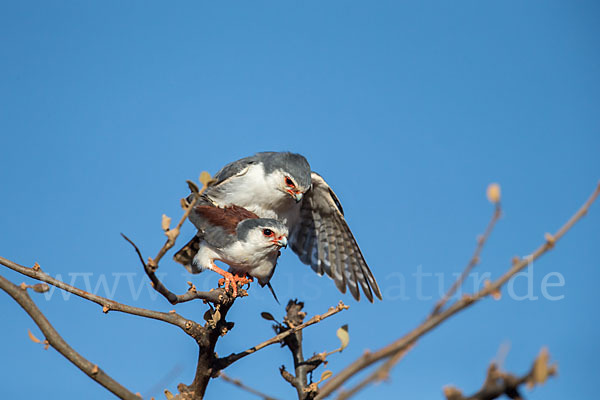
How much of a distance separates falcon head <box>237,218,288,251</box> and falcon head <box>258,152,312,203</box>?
1.24 metres

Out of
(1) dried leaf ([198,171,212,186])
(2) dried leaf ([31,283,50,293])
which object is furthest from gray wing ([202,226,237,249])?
(1) dried leaf ([198,171,212,186])

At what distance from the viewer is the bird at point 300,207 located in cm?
562

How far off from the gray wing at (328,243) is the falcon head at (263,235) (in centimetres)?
177

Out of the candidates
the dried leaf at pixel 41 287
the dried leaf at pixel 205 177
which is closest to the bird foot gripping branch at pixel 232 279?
the dried leaf at pixel 41 287

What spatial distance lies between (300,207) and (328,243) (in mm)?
503

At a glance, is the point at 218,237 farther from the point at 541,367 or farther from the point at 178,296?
the point at 541,367

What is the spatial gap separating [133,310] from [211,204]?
8.11 feet

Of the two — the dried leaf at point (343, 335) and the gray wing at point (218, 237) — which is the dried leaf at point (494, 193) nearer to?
the dried leaf at point (343, 335)

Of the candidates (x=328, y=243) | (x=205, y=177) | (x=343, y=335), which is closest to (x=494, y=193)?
(x=205, y=177)

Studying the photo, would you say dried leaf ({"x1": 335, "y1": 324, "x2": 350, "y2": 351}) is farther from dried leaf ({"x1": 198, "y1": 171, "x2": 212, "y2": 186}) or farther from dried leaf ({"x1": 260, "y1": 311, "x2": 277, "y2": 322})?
dried leaf ({"x1": 260, "y1": 311, "x2": 277, "y2": 322})

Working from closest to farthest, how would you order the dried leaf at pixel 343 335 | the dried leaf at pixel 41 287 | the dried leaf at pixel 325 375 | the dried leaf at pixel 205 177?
the dried leaf at pixel 205 177 < the dried leaf at pixel 41 287 < the dried leaf at pixel 343 335 < the dried leaf at pixel 325 375

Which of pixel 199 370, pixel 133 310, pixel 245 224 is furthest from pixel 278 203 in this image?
pixel 133 310

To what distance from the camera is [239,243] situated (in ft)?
14.6

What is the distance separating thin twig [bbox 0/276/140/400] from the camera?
6.86ft
